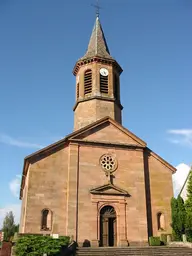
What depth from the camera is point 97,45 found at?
104 ft

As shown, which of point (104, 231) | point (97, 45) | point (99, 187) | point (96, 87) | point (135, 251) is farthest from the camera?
point (97, 45)

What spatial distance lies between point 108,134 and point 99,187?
15.4 ft

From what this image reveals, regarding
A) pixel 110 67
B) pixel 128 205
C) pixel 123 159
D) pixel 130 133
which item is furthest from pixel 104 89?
pixel 128 205

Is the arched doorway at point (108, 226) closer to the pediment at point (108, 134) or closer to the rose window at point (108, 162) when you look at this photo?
the rose window at point (108, 162)

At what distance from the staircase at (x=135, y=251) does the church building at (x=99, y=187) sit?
71.3 inches

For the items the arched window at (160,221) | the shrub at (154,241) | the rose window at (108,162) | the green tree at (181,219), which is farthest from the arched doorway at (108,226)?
the green tree at (181,219)

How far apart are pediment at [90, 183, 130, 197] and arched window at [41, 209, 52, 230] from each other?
3482 mm

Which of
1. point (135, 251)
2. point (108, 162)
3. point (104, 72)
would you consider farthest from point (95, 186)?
point (104, 72)

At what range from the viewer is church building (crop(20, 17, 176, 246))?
850 inches

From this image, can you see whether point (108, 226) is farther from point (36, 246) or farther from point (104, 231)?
point (36, 246)

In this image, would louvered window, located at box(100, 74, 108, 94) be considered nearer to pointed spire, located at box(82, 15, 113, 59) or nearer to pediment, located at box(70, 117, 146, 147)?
pointed spire, located at box(82, 15, 113, 59)

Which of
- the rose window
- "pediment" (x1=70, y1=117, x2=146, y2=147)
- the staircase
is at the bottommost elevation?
the staircase

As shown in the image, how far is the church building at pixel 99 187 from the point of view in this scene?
21594 millimetres

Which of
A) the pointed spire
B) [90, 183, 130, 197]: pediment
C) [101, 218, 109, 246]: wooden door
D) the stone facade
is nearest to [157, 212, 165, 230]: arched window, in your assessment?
the stone facade
